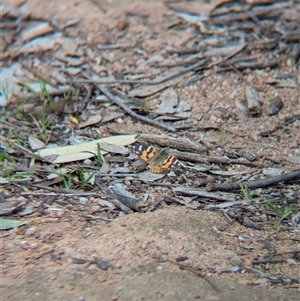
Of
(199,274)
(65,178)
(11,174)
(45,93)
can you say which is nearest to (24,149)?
(11,174)

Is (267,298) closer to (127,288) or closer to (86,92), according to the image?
(127,288)

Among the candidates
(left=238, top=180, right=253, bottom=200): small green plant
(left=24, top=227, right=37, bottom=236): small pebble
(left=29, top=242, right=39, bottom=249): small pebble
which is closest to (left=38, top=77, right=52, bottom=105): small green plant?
(left=24, top=227, right=37, bottom=236): small pebble

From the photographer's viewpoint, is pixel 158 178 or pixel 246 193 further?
pixel 158 178

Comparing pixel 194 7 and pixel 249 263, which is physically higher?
pixel 194 7

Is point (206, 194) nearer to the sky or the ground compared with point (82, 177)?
nearer to the ground

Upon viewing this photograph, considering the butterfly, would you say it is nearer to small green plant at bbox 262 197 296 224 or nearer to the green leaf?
small green plant at bbox 262 197 296 224

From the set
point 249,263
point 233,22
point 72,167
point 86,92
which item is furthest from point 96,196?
point 233,22

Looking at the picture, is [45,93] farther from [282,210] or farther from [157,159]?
[282,210]
